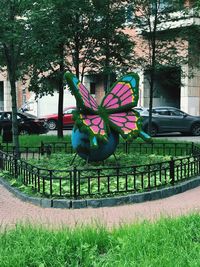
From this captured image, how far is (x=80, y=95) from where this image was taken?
9.61m

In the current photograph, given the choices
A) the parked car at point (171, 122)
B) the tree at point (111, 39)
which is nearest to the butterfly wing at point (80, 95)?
the tree at point (111, 39)

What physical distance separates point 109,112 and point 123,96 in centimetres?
53

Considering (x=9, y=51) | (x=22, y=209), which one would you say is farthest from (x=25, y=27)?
(x=22, y=209)

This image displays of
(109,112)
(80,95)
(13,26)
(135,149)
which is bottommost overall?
(135,149)

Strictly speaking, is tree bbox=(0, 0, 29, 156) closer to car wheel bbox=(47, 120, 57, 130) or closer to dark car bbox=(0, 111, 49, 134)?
dark car bbox=(0, 111, 49, 134)

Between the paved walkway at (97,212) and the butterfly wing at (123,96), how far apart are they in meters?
2.90

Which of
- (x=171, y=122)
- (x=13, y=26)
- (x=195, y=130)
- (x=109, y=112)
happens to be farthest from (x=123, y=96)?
(x=195, y=130)

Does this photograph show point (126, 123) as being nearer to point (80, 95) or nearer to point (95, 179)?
point (80, 95)

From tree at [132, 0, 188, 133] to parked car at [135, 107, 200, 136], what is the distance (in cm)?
603

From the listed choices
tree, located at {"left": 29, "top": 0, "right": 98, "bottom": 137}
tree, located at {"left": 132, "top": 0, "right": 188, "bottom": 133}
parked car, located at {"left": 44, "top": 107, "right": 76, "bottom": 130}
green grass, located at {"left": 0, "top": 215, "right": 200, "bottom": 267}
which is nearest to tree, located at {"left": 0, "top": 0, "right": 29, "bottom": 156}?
tree, located at {"left": 29, "top": 0, "right": 98, "bottom": 137}

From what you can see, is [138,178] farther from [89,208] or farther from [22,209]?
[22,209]

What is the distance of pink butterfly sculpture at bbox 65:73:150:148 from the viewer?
31.3ft

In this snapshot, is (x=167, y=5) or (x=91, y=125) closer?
(x=91, y=125)

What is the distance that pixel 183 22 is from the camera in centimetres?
1802
